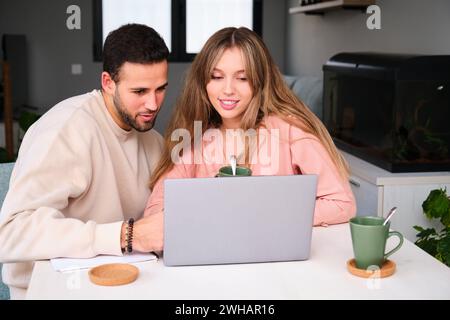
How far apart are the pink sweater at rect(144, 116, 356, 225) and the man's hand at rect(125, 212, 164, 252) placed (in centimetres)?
27

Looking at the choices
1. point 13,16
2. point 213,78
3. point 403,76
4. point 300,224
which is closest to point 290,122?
point 213,78

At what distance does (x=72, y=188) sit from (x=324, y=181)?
624 mm

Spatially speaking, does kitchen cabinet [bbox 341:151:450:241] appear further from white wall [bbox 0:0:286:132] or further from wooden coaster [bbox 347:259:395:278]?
white wall [bbox 0:0:286:132]

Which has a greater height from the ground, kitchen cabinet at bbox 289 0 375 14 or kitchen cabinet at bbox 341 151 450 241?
kitchen cabinet at bbox 289 0 375 14

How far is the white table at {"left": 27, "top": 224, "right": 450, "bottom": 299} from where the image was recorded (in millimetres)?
1066

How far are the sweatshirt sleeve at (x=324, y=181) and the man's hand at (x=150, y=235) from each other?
0.43 metres

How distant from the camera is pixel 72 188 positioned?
1.41 metres

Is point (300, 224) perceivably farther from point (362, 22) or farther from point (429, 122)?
point (362, 22)

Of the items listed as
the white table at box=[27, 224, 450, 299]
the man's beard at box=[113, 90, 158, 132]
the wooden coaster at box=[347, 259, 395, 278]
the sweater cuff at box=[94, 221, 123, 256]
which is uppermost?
the man's beard at box=[113, 90, 158, 132]

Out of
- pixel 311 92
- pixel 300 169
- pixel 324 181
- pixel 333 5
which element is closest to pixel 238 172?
pixel 324 181

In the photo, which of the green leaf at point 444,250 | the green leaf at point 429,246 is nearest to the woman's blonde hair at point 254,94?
the green leaf at point 444,250

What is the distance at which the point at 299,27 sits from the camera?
19.6 ft

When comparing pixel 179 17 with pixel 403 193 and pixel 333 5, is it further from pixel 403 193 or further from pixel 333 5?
pixel 403 193

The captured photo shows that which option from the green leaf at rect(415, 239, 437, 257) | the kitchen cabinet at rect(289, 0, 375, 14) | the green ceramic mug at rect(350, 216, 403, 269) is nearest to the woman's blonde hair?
the green ceramic mug at rect(350, 216, 403, 269)
